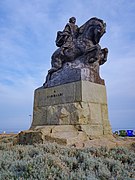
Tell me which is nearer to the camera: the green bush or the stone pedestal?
the green bush

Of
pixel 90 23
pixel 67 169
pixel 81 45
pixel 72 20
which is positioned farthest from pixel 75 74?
pixel 67 169

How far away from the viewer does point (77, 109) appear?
18.3ft

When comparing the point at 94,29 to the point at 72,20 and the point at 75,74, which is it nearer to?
the point at 72,20

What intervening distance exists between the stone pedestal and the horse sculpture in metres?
0.90

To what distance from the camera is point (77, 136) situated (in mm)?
4918

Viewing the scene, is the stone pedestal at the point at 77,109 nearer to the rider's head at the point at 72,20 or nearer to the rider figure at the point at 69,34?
the rider figure at the point at 69,34

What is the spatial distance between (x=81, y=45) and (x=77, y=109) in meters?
2.37

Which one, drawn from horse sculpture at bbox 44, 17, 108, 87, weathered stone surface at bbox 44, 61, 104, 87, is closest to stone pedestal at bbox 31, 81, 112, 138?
weathered stone surface at bbox 44, 61, 104, 87

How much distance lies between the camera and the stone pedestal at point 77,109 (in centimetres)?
558

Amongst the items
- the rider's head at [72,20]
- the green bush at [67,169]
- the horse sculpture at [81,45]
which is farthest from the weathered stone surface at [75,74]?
the green bush at [67,169]

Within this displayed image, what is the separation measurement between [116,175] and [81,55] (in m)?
4.80

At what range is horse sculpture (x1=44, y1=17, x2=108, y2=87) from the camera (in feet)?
21.3

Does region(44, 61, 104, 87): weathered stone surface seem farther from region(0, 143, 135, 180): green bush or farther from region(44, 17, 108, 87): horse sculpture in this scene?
region(0, 143, 135, 180): green bush

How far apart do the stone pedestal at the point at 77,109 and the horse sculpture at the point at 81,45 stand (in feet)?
2.96
